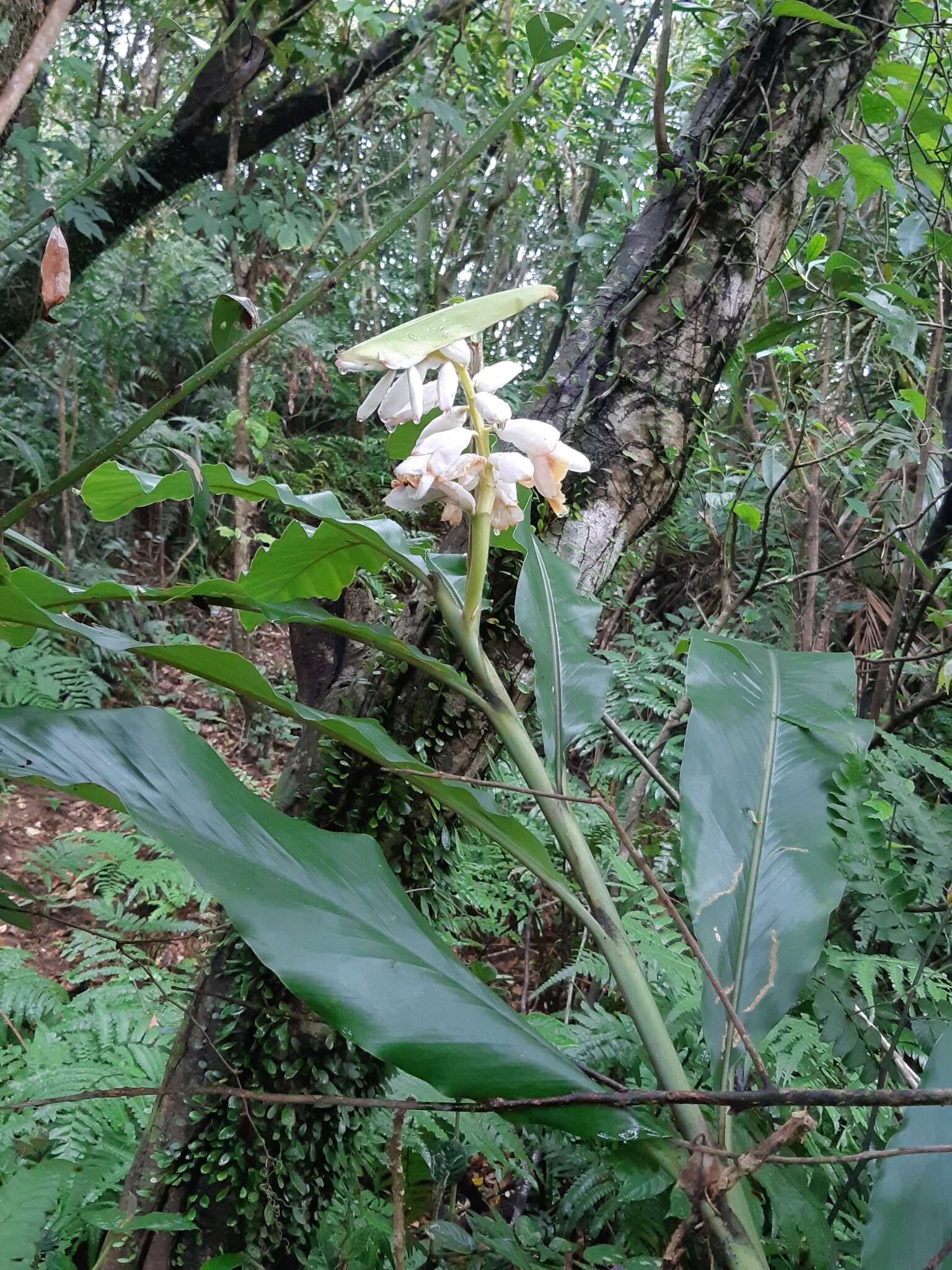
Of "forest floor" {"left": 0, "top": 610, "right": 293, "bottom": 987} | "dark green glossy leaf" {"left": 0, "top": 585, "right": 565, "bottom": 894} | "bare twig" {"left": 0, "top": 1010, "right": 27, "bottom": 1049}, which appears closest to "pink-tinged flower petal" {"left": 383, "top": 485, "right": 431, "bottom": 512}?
"dark green glossy leaf" {"left": 0, "top": 585, "right": 565, "bottom": 894}

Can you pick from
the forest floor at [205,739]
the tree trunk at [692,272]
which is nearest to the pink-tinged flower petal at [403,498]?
the tree trunk at [692,272]

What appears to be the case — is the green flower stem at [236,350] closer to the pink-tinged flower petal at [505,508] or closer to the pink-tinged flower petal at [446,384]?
the pink-tinged flower petal at [446,384]

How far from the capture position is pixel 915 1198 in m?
0.54

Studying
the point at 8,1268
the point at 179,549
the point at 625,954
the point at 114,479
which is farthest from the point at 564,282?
the point at 8,1268

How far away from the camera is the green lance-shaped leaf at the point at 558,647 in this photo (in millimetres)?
833

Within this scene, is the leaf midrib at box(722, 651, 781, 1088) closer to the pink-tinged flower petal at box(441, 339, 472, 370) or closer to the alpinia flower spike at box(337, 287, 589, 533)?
the alpinia flower spike at box(337, 287, 589, 533)

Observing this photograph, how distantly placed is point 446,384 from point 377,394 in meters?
0.09

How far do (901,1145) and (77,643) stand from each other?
3.76m

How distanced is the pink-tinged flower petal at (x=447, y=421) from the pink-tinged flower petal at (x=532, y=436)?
5 centimetres

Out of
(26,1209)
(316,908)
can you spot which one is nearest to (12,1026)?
(26,1209)

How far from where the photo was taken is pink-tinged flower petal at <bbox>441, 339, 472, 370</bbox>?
2.34 feet

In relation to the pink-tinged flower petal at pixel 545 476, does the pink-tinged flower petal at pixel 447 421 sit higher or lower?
higher

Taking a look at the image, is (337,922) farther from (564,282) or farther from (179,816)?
(564,282)

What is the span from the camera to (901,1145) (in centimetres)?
57
